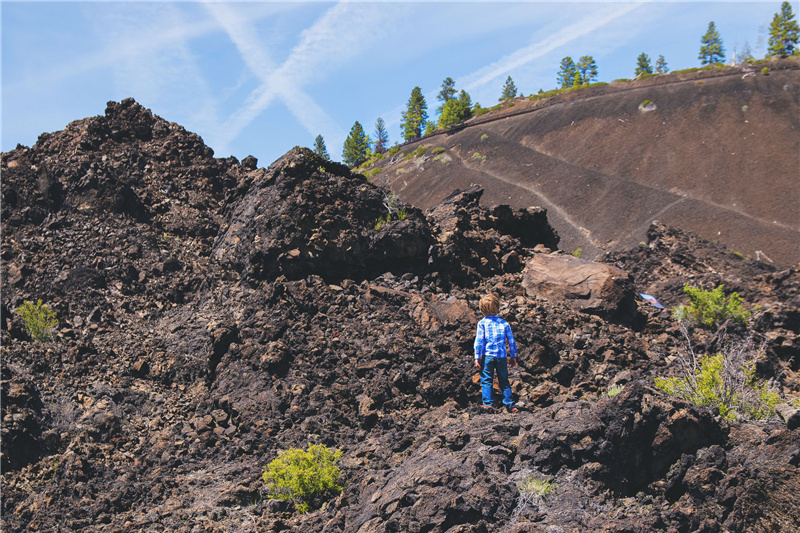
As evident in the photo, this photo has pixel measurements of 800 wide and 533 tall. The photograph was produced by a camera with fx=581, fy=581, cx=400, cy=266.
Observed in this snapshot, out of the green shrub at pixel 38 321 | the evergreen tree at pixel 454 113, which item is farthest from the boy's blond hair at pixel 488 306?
the evergreen tree at pixel 454 113

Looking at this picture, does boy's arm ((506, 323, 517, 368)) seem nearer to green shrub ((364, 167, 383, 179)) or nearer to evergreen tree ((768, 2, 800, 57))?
green shrub ((364, 167, 383, 179))

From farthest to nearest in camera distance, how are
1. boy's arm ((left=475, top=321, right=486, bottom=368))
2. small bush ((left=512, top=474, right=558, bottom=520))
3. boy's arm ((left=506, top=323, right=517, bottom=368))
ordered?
boy's arm ((left=475, top=321, right=486, bottom=368)) < boy's arm ((left=506, top=323, right=517, bottom=368)) < small bush ((left=512, top=474, right=558, bottom=520))

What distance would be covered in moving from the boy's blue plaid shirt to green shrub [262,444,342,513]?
205 cm

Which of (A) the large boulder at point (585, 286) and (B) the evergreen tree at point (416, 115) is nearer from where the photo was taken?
(A) the large boulder at point (585, 286)

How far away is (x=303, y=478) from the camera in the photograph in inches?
218

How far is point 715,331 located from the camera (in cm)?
1155

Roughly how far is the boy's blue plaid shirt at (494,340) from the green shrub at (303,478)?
2.05 metres

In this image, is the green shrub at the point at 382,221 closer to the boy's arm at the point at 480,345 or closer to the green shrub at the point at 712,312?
the boy's arm at the point at 480,345

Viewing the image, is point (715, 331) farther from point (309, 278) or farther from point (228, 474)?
point (228, 474)

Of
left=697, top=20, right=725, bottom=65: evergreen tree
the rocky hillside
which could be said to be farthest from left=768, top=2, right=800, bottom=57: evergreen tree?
the rocky hillside

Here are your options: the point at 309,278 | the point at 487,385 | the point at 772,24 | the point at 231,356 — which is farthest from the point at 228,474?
the point at 772,24

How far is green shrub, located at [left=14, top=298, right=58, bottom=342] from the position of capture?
33.0 feet

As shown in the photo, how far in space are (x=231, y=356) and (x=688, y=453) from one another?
6459 mm

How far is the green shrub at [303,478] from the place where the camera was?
5543 millimetres
